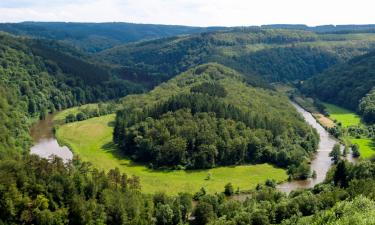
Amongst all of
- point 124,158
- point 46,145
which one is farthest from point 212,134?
point 46,145

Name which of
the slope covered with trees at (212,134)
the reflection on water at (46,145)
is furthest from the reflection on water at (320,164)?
the reflection on water at (46,145)

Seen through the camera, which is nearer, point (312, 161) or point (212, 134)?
point (212, 134)

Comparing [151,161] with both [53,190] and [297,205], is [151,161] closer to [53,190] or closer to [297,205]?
[53,190]

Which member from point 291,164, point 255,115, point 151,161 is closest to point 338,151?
point 291,164

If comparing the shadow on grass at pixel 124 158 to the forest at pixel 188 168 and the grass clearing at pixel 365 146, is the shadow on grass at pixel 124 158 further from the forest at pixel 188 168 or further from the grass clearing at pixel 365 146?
the grass clearing at pixel 365 146

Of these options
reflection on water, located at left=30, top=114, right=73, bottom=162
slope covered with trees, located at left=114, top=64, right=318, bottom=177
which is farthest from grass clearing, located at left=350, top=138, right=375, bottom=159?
reflection on water, located at left=30, top=114, right=73, bottom=162

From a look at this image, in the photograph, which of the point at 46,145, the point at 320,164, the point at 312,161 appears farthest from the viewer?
the point at 46,145

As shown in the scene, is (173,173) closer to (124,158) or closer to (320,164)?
(124,158)
